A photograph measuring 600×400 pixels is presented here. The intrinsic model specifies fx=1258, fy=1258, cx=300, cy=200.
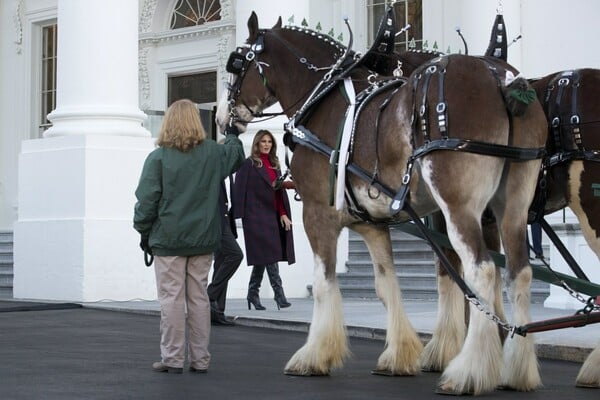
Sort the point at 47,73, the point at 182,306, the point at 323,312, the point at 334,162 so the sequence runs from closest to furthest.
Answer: the point at 334,162, the point at 323,312, the point at 182,306, the point at 47,73

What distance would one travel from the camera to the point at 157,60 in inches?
838

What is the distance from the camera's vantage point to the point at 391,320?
325 inches

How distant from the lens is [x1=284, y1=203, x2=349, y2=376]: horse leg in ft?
26.6

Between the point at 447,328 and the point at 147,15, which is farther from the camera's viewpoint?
the point at 147,15

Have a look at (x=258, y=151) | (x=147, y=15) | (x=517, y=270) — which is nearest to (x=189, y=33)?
(x=147, y=15)

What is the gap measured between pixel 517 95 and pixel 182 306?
109 inches

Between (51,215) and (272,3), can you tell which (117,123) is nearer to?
(51,215)

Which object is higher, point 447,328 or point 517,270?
point 517,270

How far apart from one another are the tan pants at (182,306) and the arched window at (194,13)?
12.4 meters

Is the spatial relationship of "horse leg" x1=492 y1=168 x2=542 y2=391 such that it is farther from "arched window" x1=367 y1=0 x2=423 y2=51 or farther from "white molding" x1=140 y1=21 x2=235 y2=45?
"white molding" x1=140 y1=21 x2=235 y2=45

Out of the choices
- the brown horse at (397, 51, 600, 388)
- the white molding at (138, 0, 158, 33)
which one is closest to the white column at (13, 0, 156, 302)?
the white molding at (138, 0, 158, 33)

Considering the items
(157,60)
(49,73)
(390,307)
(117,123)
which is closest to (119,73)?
(117,123)

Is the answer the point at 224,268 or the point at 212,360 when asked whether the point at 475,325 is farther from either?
the point at 224,268

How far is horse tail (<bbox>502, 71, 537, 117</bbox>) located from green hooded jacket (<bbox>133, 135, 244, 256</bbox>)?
2238 mm
